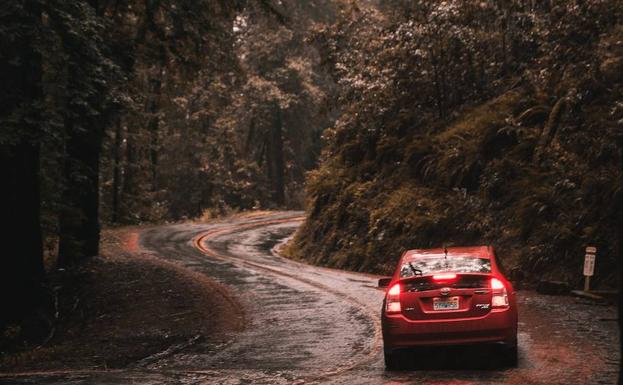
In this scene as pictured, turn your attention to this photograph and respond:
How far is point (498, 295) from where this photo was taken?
8484 millimetres

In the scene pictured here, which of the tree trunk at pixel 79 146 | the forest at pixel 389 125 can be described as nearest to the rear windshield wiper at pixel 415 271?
the forest at pixel 389 125

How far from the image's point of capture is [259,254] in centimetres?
2828

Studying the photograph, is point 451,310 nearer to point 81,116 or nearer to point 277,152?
point 81,116

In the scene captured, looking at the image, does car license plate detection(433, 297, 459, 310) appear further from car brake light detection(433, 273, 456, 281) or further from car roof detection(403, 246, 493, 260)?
car roof detection(403, 246, 493, 260)

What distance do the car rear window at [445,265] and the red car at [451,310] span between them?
1 centimetres

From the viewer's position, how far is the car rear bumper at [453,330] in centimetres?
838

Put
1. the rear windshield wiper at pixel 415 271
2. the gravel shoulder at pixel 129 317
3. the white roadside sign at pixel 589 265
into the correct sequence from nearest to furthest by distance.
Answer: the rear windshield wiper at pixel 415 271 → the gravel shoulder at pixel 129 317 → the white roadside sign at pixel 589 265

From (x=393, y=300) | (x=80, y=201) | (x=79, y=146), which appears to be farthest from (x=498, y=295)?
(x=80, y=201)

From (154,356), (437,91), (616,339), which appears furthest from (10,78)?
(437,91)

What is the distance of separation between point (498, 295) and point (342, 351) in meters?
2.87

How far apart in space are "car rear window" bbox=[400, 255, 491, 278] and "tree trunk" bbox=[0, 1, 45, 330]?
770 cm

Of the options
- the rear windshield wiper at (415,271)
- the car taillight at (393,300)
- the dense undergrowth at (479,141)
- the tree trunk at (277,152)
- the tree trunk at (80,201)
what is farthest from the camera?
the tree trunk at (277,152)

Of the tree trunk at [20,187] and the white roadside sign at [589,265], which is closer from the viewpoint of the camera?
the tree trunk at [20,187]

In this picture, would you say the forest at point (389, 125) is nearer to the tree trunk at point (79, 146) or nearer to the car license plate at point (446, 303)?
the tree trunk at point (79, 146)
